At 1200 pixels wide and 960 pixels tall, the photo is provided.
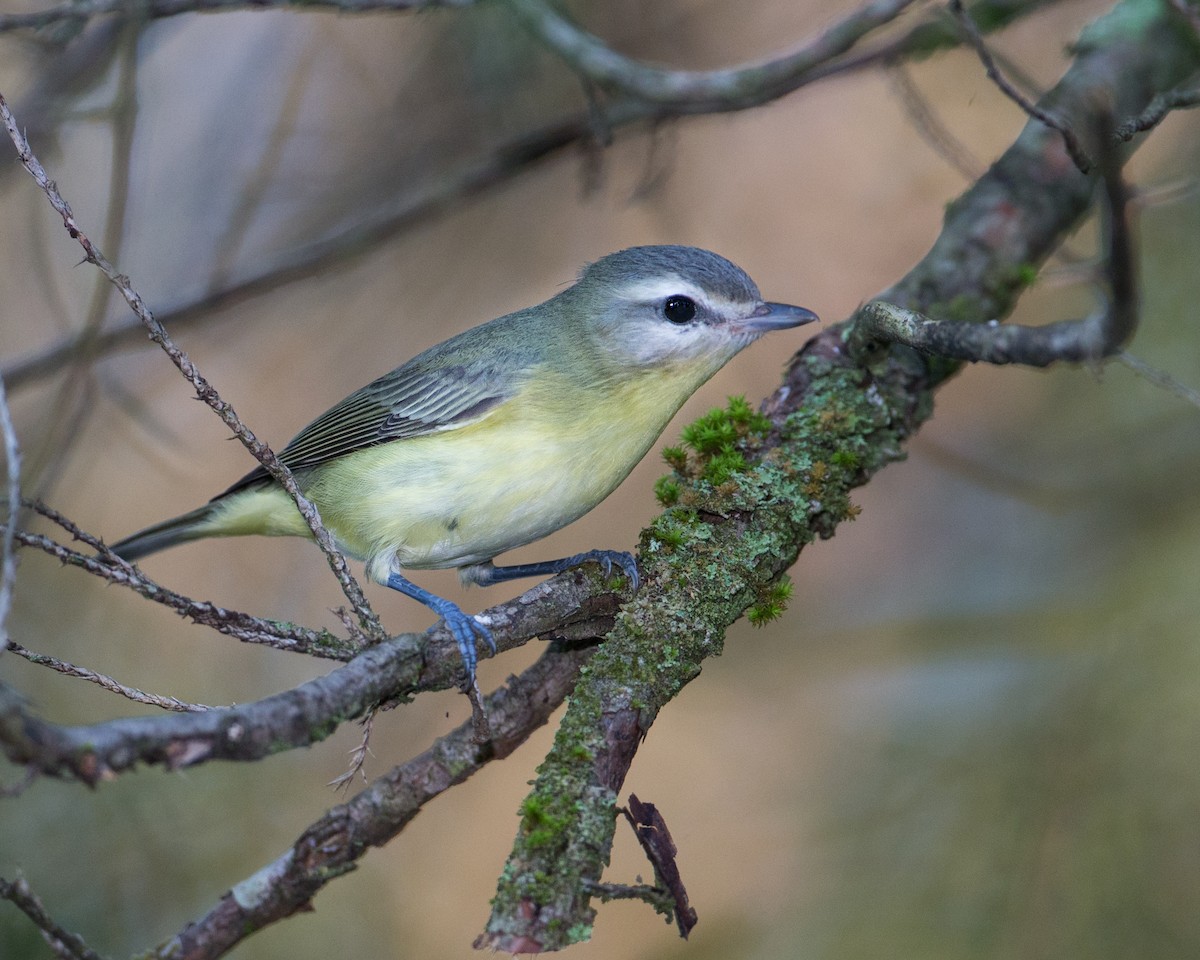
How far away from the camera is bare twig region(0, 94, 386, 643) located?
273cm

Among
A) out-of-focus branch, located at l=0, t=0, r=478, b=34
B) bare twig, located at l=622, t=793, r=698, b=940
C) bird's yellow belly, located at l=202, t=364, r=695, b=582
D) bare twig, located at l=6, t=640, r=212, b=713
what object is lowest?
bare twig, located at l=622, t=793, r=698, b=940

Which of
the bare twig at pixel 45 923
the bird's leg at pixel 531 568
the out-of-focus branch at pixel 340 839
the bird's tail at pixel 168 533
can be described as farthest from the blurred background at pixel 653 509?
the bare twig at pixel 45 923

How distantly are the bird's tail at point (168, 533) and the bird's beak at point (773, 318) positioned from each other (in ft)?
9.12

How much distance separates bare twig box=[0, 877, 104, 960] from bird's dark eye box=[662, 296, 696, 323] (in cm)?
313

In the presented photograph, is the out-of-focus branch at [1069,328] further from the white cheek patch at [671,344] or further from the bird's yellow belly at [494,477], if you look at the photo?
the bird's yellow belly at [494,477]

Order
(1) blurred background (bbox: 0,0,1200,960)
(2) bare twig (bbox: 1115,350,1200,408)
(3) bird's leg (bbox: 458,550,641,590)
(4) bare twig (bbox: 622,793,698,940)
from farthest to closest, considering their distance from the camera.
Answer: (1) blurred background (bbox: 0,0,1200,960) → (3) bird's leg (bbox: 458,550,641,590) → (4) bare twig (bbox: 622,793,698,940) → (2) bare twig (bbox: 1115,350,1200,408)

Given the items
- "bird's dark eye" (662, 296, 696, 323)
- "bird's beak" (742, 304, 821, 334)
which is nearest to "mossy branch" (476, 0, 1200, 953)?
"bird's beak" (742, 304, 821, 334)

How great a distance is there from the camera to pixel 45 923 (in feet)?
7.52

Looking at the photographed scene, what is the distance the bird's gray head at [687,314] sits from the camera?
443cm

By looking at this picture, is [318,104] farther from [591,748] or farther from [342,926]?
[591,748]

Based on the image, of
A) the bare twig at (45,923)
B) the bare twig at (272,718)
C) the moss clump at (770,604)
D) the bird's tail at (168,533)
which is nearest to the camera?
the bare twig at (272,718)

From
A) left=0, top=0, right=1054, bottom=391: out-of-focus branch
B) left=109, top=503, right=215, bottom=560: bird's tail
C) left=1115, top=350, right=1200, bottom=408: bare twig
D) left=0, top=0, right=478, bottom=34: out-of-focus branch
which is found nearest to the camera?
left=1115, top=350, right=1200, bottom=408: bare twig

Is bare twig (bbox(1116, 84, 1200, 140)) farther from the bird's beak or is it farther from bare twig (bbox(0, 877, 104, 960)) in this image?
bare twig (bbox(0, 877, 104, 960))

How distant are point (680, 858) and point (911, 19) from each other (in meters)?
6.81
